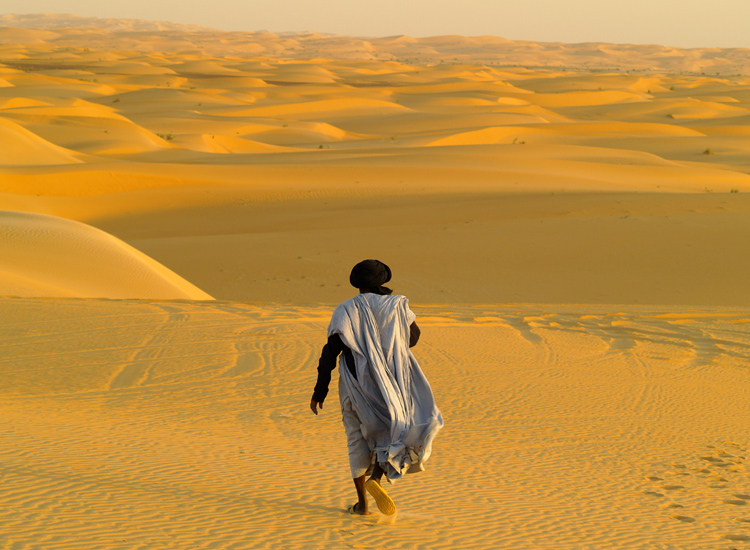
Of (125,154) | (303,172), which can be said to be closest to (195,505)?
(303,172)

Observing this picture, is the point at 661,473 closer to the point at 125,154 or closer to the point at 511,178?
the point at 511,178

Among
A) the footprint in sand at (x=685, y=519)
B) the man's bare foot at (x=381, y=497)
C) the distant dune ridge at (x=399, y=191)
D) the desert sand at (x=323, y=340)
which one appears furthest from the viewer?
the distant dune ridge at (x=399, y=191)

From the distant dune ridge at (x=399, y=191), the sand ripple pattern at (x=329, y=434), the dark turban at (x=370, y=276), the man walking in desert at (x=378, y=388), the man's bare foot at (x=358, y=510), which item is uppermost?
the dark turban at (x=370, y=276)

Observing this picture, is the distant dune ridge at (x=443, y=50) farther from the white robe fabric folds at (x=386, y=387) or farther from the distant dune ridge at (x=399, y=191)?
the white robe fabric folds at (x=386, y=387)

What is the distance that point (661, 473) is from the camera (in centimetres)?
529

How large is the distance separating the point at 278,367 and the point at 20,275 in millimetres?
5504

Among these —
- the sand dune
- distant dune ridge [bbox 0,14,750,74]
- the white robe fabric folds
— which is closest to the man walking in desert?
the white robe fabric folds

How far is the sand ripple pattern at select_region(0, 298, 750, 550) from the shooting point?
391 centimetres

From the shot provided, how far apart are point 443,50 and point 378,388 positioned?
599 ft

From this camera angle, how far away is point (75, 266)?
12547 millimetres

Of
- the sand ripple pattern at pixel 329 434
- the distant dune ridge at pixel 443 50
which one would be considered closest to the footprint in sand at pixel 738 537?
the sand ripple pattern at pixel 329 434

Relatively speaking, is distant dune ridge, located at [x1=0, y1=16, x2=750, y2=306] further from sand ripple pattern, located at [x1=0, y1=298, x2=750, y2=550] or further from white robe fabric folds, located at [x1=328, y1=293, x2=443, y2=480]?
white robe fabric folds, located at [x1=328, y1=293, x2=443, y2=480]

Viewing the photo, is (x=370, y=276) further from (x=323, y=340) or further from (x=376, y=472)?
(x=323, y=340)

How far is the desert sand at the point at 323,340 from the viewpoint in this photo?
4184 mm
